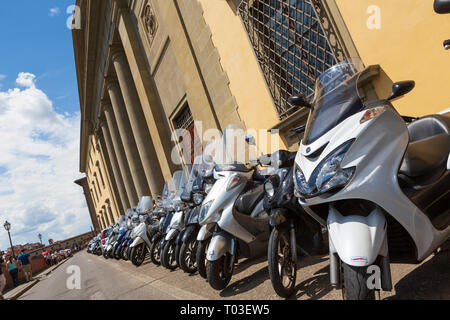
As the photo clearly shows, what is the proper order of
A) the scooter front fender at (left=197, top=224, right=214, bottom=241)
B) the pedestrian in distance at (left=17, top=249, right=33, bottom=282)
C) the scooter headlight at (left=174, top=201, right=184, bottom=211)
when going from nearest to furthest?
1. the scooter front fender at (left=197, top=224, right=214, bottom=241)
2. the scooter headlight at (left=174, top=201, right=184, bottom=211)
3. the pedestrian in distance at (left=17, top=249, right=33, bottom=282)

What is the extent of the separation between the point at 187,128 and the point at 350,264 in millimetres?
10951

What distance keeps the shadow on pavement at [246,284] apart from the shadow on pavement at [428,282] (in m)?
1.41

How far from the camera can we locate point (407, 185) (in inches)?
78.0

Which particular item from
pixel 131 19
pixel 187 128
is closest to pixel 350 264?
pixel 187 128

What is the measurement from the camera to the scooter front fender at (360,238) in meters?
1.59

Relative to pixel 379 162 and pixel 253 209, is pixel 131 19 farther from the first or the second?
pixel 379 162

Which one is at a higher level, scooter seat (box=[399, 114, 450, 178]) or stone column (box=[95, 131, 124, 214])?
stone column (box=[95, 131, 124, 214])

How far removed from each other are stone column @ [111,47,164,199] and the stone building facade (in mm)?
55

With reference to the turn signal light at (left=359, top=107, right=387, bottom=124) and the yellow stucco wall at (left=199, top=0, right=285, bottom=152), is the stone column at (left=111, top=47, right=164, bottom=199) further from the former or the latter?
the turn signal light at (left=359, top=107, right=387, bottom=124)

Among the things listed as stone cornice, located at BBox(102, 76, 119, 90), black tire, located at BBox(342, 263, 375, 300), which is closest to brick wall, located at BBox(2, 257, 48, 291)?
stone cornice, located at BBox(102, 76, 119, 90)

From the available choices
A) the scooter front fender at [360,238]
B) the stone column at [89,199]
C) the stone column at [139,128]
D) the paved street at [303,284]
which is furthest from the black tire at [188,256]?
the stone column at [89,199]

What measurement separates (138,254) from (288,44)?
5.67 metres

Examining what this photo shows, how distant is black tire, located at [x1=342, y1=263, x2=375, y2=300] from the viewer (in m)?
1.59

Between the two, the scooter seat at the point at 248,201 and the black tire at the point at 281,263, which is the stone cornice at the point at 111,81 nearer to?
the scooter seat at the point at 248,201
